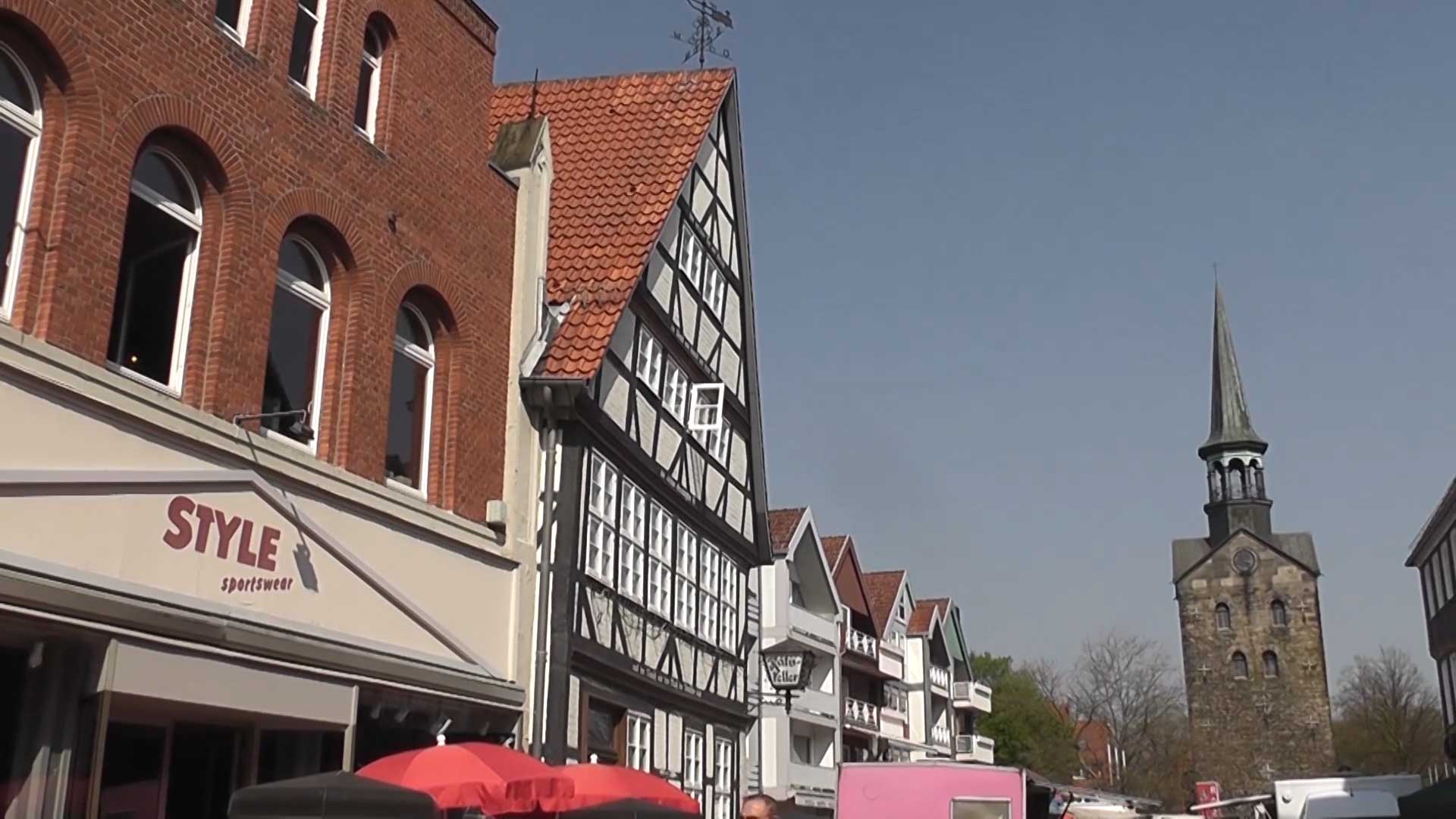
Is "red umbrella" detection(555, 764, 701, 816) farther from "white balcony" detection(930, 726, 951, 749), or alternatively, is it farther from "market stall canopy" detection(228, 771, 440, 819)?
"white balcony" detection(930, 726, 951, 749)

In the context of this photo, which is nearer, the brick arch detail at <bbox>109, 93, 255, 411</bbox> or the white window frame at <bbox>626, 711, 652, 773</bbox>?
the brick arch detail at <bbox>109, 93, 255, 411</bbox>

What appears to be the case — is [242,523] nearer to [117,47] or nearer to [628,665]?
[117,47]

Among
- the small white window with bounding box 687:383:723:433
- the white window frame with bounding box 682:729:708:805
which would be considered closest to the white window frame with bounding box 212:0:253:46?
the small white window with bounding box 687:383:723:433

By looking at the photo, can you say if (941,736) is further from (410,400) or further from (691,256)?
(410,400)

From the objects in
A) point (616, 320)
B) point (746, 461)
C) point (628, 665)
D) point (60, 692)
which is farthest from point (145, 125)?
point (746, 461)

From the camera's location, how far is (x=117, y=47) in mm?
10898

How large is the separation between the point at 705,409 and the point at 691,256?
244 cm

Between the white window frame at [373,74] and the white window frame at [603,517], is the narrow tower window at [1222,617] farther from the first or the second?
the white window frame at [373,74]

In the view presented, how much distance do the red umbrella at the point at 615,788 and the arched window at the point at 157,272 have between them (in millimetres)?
4436

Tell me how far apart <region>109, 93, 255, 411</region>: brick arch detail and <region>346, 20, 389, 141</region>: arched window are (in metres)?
2.48

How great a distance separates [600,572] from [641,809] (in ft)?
26.4

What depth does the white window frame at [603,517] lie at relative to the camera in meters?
18.0

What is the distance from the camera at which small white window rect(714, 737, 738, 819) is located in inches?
918

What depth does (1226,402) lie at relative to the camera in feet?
292
